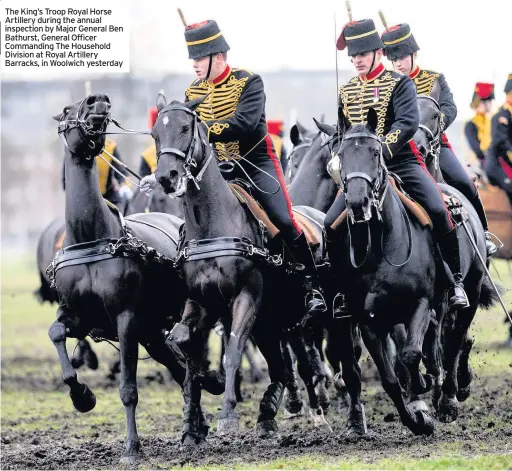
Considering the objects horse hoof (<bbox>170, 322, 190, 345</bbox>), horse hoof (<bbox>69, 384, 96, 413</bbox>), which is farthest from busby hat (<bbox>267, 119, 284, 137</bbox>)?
horse hoof (<bbox>170, 322, 190, 345</bbox>)

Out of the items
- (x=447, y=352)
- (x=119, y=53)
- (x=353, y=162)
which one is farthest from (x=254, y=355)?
(x=353, y=162)

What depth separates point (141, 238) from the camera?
34.7ft

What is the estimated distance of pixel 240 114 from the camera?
33.2 feet

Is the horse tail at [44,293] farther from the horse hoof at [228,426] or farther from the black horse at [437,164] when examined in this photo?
the horse hoof at [228,426]

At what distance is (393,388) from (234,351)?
1.28m

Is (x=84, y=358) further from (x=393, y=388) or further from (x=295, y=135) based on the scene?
(x=393, y=388)

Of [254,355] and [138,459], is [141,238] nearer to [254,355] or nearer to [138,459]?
[138,459]

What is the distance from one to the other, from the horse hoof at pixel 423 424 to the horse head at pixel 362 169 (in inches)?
66.7

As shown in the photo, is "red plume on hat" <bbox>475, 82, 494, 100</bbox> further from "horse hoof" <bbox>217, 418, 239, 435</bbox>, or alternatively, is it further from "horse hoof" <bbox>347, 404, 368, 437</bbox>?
"horse hoof" <bbox>217, 418, 239, 435</bbox>

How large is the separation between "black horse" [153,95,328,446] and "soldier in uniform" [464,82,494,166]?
30.3 ft

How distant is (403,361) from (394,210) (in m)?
1.14

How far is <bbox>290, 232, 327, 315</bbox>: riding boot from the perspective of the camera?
10531 millimetres

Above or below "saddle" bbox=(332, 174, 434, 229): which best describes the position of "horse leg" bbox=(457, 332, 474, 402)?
below

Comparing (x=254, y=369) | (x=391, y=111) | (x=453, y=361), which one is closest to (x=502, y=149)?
(x=254, y=369)
